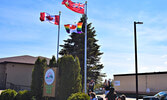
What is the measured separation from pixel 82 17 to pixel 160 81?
1856cm

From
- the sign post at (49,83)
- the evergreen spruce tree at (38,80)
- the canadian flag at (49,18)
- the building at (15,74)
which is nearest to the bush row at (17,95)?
the evergreen spruce tree at (38,80)

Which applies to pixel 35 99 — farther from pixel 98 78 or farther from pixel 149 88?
pixel 98 78

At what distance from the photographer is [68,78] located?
15.2 meters

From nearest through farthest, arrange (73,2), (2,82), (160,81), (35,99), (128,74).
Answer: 1. (35,99)
2. (73,2)
3. (160,81)
4. (2,82)
5. (128,74)

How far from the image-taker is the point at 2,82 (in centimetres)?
3141

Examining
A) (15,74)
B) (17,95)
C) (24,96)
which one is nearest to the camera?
(24,96)

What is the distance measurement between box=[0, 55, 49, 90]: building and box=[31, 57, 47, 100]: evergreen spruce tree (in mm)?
14140

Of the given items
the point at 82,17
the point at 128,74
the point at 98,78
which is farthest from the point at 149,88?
the point at 82,17

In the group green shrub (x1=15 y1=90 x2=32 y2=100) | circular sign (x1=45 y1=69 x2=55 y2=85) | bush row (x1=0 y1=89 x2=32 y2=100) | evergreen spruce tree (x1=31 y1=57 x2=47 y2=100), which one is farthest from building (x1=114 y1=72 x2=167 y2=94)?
bush row (x1=0 y1=89 x2=32 y2=100)

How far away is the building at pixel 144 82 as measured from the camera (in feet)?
95.8

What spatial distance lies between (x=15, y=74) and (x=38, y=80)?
15.5m

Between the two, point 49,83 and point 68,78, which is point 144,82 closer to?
point 68,78

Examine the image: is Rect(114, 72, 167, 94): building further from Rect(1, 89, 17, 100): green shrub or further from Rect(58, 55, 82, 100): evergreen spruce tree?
Rect(1, 89, 17, 100): green shrub

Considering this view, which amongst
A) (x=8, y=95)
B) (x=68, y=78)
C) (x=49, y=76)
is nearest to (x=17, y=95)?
(x=8, y=95)
